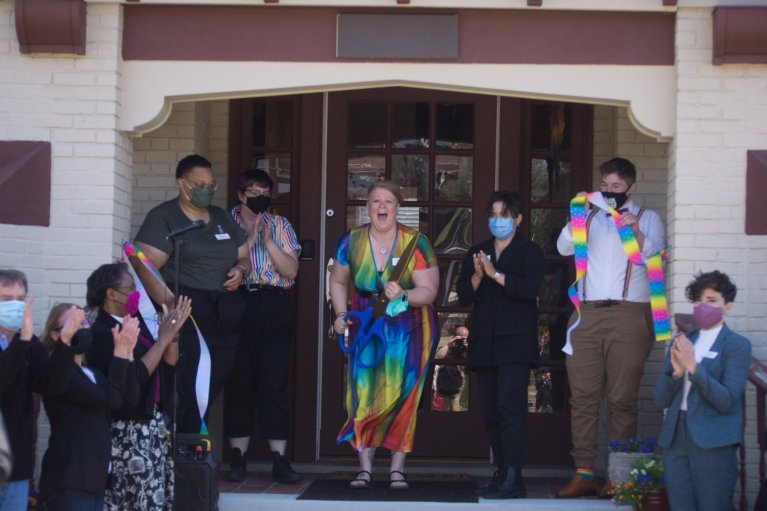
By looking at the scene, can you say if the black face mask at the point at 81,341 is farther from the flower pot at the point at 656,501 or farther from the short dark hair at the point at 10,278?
the flower pot at the point at 656,501

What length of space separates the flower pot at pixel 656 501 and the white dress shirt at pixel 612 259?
1252mm

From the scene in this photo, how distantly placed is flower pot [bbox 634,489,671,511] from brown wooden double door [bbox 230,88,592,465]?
204 centimetres

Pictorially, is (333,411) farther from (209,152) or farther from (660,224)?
(660,224)

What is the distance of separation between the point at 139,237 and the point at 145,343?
1372 mm

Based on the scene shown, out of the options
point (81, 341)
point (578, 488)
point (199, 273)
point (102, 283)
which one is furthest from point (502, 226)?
point (81, 341)

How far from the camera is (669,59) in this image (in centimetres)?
762

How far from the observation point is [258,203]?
8.27 m

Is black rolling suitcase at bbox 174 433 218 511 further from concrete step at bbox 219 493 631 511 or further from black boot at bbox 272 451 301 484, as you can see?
black boot at bbox 272 451 301 484

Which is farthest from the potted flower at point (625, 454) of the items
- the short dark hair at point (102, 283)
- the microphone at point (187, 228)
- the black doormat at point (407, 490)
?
the short dark hair at point (102, 283)

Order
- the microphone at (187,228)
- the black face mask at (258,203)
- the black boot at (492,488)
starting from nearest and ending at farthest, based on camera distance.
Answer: the microphone at (187,228), the black boot at (492,488), the black face mask at (258,203)

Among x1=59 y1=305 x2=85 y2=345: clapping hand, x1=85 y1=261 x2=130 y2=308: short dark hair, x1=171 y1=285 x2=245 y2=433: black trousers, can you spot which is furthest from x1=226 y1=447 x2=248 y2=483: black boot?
x1=59 y1=305 x2=85 y2=345: clapping hand

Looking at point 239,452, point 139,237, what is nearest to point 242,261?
point 139,237

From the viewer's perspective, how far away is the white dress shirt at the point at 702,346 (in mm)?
6586

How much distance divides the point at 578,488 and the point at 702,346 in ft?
4.61
